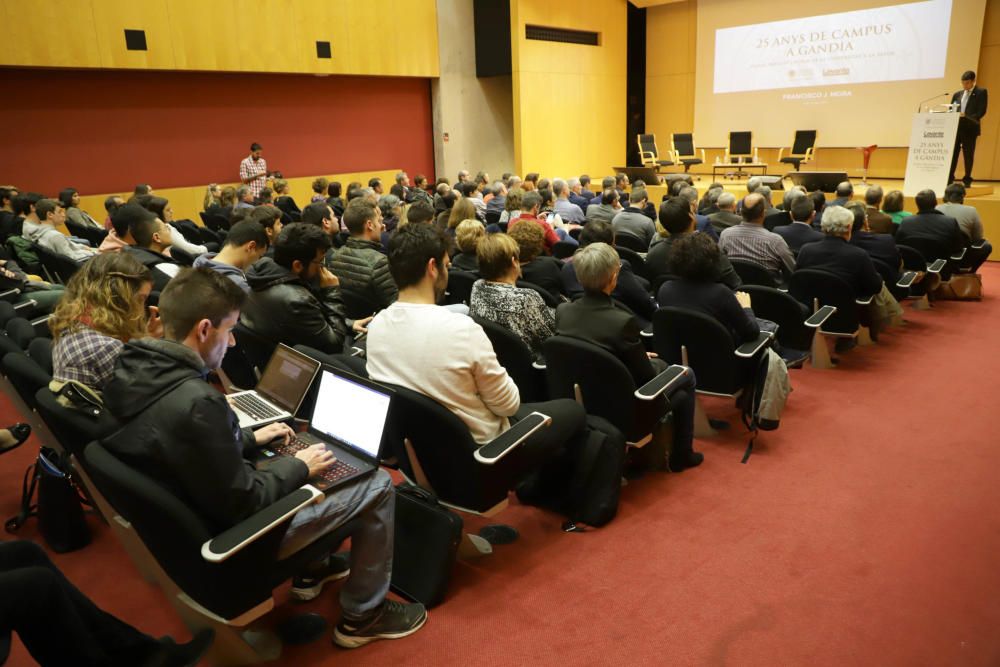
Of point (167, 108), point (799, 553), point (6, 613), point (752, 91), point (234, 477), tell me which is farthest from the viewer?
point (752, 91)

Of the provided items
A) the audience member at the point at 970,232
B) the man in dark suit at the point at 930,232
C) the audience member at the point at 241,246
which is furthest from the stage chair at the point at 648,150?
the audience member at the point at 241,246

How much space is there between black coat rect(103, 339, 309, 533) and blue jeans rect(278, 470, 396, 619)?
0.98 feet

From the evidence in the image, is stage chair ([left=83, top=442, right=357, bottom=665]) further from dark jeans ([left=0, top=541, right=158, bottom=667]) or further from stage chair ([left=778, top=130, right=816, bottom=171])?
stage chair ([left=778, top=130, right=816, bottom=171])

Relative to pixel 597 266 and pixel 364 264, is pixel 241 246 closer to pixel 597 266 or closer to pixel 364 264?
pixel 364 264

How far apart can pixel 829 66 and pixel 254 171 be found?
10174 mm

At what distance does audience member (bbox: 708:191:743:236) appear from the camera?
5.60 meters

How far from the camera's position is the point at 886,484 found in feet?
10.1

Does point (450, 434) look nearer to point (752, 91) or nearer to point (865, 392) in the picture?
point (865, 392)

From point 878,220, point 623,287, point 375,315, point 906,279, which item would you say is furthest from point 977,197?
point 375,315

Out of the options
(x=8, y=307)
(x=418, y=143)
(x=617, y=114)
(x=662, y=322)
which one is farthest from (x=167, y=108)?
(x=662, y=322)

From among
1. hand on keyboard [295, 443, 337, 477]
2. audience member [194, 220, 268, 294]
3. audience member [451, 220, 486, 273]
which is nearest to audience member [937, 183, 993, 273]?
audience member [451, 220, 486, 273]

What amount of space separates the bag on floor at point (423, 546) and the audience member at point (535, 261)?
178cm

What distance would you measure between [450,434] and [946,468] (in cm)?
251

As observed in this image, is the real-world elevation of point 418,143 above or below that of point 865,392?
above
